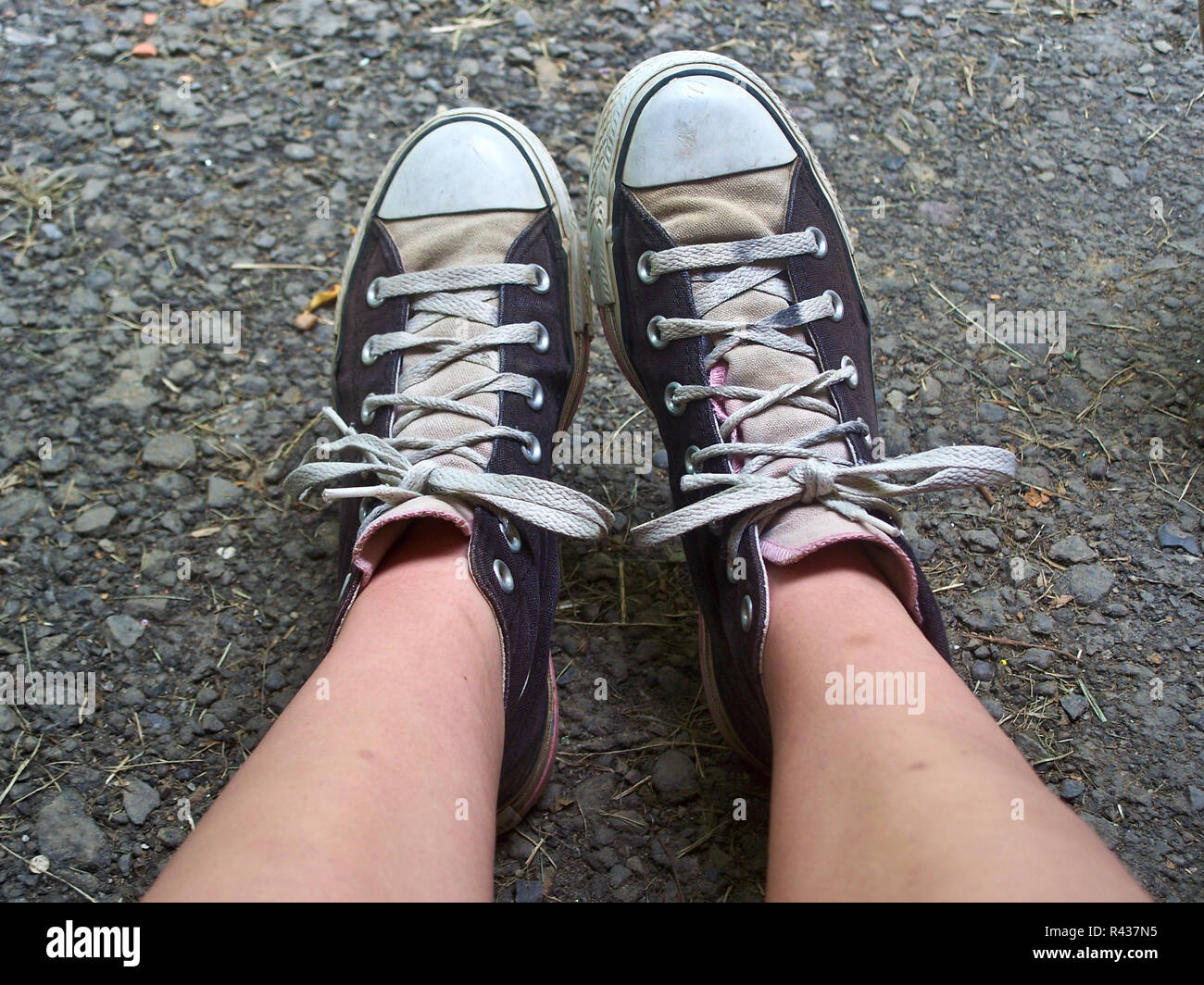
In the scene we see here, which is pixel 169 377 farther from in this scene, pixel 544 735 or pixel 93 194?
pixel 544 735

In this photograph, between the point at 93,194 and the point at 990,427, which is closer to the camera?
the point at 990,427

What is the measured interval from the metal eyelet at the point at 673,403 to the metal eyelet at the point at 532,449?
0.75ft

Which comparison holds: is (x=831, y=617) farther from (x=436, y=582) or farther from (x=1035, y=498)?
(x=1035, y=498)

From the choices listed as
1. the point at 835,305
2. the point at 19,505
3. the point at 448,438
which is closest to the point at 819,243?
the point at 835,305

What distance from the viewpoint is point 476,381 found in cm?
155

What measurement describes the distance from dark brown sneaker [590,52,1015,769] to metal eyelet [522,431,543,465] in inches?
9.0

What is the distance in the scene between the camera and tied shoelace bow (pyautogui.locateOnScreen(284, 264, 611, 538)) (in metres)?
1.32

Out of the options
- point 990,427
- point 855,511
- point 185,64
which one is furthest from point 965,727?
point 185,64

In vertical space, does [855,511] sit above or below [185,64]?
below

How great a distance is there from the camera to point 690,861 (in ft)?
4.52

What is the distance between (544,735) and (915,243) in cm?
128

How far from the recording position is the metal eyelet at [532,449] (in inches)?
59.9

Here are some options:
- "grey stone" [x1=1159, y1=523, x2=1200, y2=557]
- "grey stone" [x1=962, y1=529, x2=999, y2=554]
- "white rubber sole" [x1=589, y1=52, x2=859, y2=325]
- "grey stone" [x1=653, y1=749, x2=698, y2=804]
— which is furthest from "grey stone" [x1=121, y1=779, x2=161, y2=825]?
"grey stone" [x1=1159, y1=523, x2=1200, y2=557]

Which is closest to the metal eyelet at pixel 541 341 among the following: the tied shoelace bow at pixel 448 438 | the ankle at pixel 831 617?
the tied shoelace bow at pixel 448 438
